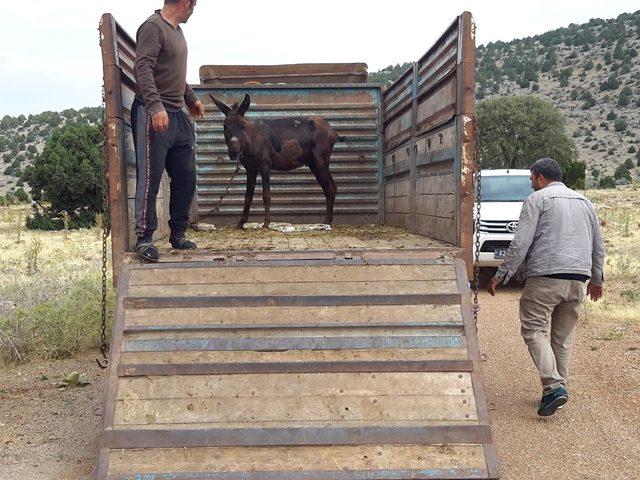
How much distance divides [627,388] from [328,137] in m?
3.68

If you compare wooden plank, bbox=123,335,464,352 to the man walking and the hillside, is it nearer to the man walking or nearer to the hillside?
the man walking

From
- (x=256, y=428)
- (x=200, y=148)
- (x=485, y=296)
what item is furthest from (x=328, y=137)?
(x=485, y=296)

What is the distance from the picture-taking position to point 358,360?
3.72 meters

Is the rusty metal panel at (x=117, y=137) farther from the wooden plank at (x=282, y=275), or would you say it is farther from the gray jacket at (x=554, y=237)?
the gray jacket at (x=554, y=237)

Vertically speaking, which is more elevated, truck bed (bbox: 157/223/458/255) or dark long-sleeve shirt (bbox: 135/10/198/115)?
dark long-sleeve shirt (bbox: 135/10/198/115)

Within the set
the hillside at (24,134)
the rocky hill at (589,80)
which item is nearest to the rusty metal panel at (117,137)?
the rocky hill at (589,80)

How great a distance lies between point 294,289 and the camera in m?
4.04

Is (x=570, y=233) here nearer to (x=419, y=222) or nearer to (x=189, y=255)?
(x=419, y=222)

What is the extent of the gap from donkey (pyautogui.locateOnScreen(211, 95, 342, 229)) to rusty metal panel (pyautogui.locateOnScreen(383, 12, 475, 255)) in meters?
0.76

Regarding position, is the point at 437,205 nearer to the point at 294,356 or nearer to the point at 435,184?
the point at 435,184

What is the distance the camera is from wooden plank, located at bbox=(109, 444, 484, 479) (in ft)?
11.0

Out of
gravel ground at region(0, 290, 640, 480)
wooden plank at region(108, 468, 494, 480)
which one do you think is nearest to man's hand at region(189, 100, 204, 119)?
gravel ground at region(0, 290, 640, 480)

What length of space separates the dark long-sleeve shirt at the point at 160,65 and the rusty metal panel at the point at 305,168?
2735mm

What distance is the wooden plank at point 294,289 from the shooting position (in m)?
4.02
